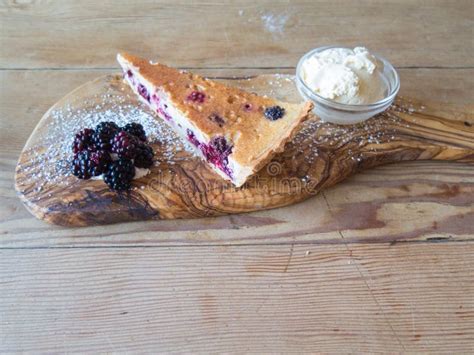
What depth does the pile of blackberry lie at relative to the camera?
5.86 feet

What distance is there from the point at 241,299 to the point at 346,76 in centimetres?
104

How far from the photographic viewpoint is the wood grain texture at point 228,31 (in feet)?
8.64

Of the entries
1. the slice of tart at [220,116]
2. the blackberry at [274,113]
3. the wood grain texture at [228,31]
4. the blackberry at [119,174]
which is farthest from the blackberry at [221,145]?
the wood grain texture at [228,31]

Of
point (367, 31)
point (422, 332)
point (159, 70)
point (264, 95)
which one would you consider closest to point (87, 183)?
point (159, 70)

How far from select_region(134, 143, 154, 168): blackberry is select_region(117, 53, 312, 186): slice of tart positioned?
211mm

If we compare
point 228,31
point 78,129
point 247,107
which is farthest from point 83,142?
point 228,31

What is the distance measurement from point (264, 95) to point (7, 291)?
134 centimetres

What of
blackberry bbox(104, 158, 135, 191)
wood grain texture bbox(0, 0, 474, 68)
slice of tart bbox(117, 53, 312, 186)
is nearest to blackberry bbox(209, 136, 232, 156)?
slice of tart bbox(117, 53, 312, 186)

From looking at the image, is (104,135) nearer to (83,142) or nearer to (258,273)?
(83,142)

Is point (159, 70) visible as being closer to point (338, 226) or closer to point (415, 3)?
point (338, 226)

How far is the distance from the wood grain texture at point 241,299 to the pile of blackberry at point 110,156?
0.92ft

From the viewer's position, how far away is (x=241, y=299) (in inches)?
64.3

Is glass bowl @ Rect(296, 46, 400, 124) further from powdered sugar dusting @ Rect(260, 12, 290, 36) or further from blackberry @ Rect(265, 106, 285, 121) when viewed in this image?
powdered sugar dusting @ Rect(260, 12, 290, 36)

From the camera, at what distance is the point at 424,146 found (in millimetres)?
2025
